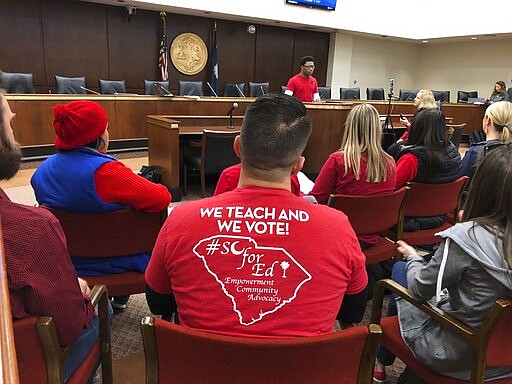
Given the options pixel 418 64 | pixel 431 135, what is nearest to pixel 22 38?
pixel 431 135

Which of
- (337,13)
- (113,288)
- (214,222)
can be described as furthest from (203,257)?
(337,13)

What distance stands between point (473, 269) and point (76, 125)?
5.18 feet

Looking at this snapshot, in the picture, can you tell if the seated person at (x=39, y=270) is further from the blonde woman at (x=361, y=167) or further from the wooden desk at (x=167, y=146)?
the wooden desk at (x=167, y=146)

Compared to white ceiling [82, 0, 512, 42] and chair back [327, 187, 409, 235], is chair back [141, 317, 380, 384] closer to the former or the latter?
chair back [327, 187, 409, 235]

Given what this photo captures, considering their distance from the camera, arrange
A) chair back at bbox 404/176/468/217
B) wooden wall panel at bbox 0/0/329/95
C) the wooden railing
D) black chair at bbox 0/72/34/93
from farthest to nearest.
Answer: wooden wall panel at bbox 0/0/329/95 < black chair at bbox 0/72/34/93 < chair back at bbox 404/176/468/217 < the wooden railing

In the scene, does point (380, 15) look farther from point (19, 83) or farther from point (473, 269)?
point (473, 269)

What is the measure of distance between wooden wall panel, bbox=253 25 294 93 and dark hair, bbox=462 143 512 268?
365 inches

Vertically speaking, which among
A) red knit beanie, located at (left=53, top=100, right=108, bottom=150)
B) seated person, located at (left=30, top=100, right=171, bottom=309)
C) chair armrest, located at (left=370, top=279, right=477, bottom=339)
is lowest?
chair armrest, located at (left=370, top=279, right=477, bottom=339)

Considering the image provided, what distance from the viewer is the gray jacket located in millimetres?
1210

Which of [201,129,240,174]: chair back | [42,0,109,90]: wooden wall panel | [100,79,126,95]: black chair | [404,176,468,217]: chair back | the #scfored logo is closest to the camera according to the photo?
the #scfored logo

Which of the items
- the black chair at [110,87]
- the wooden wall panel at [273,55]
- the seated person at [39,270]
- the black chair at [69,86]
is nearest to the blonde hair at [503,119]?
the seated person at [39,270]

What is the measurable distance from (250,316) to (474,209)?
32.5 inches

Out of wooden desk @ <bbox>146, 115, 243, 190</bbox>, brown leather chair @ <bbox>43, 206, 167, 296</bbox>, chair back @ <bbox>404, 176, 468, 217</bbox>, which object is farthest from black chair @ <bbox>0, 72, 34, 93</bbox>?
chair back @ <bbox>404, 176, 468, 217</bbox>

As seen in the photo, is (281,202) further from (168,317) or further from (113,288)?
(113,288)
